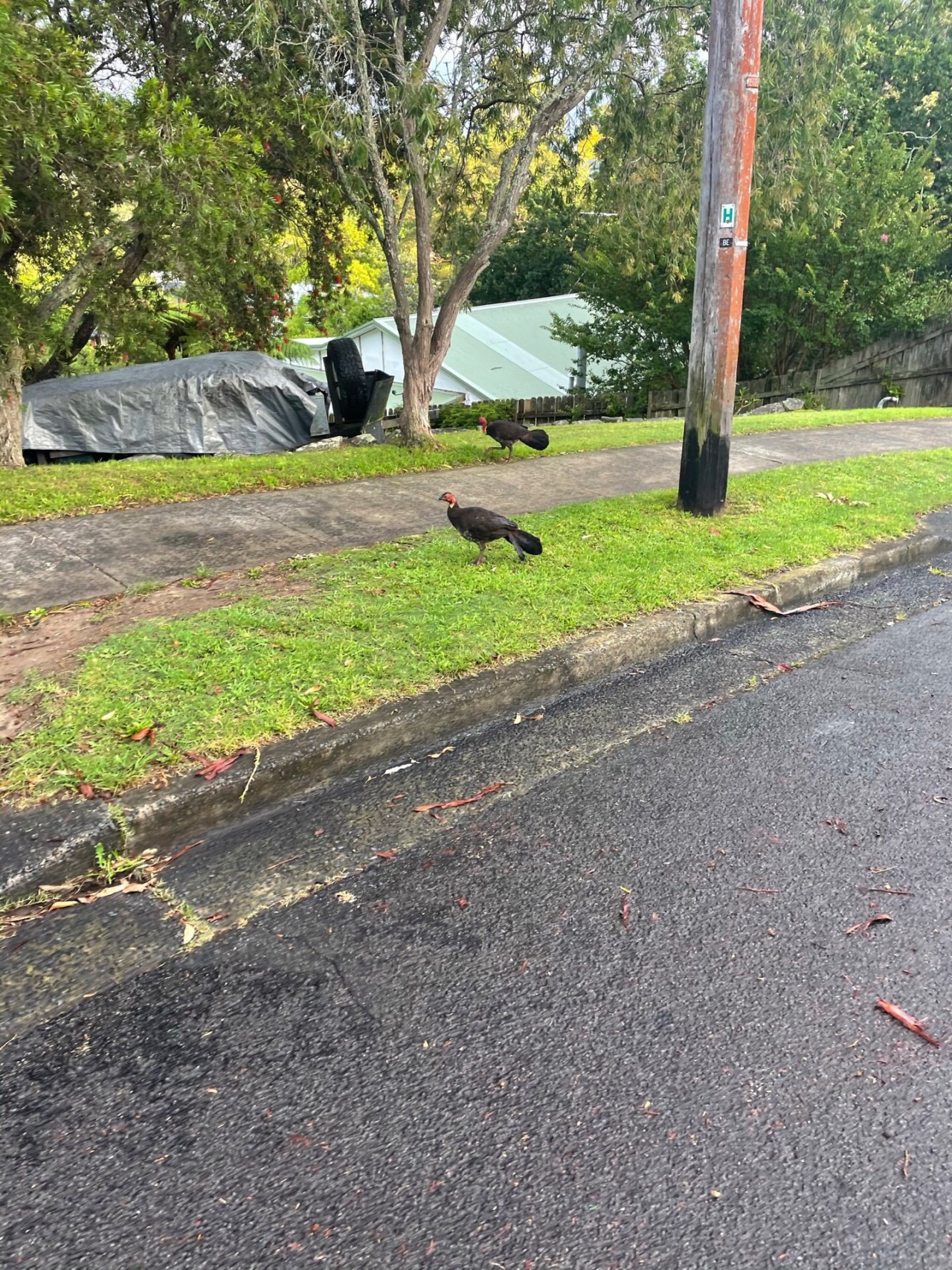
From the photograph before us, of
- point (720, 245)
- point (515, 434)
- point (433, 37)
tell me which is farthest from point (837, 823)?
point (433, 37)

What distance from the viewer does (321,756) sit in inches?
132

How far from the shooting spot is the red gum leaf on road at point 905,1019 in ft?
7.07

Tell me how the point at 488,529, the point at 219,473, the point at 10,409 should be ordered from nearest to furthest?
the point at 488,529 < the point at 219,473 < the point at 10,409

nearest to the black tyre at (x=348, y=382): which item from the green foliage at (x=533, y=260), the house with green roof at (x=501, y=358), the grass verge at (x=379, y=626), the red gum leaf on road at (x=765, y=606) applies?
the grass verge at (x=379, y=626)

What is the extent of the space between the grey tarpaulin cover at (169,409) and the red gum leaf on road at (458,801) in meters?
11.4

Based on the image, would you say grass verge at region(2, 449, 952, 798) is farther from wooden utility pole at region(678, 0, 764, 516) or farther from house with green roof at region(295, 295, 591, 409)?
house with green roof at region(295, 295, 591, 409)

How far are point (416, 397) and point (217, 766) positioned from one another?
789 cm

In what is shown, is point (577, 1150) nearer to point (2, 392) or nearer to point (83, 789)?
point (83, 789)

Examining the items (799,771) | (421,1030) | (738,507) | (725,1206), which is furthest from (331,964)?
(738,507)

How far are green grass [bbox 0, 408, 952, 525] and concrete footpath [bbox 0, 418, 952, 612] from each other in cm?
22

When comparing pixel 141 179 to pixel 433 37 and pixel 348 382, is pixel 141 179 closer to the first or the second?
pixel 433 37

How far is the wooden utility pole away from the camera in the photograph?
593 centimetres

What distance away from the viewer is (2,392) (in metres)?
10.1

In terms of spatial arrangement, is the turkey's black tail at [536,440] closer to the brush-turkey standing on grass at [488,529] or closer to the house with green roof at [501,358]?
the brush-turkey standing on grass at [488,529]
